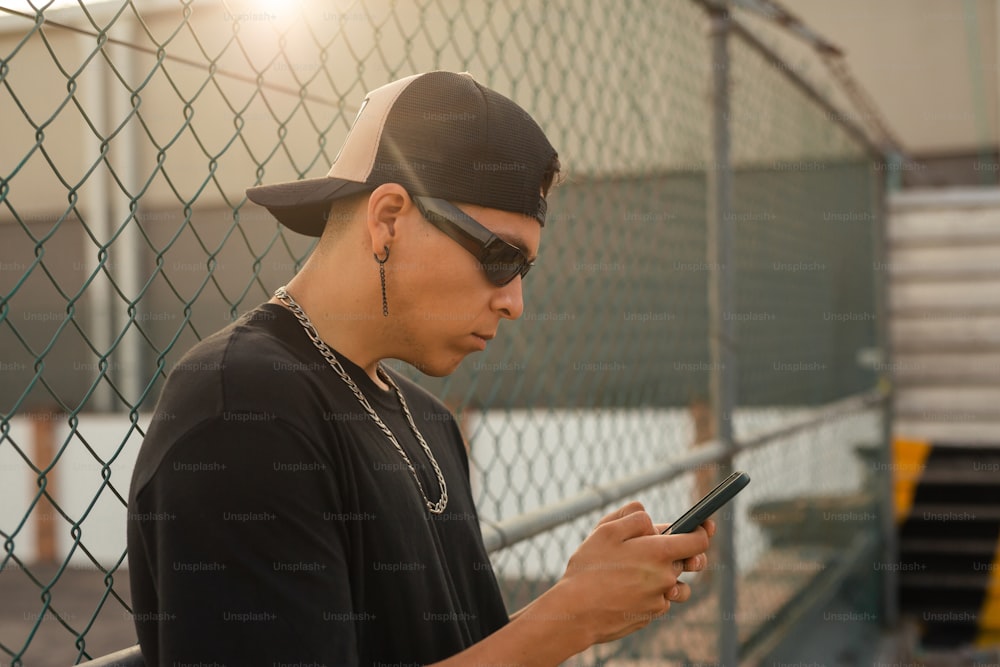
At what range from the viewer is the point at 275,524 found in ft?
3.47

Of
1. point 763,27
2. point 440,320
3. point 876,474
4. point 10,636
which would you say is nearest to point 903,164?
point 876,474

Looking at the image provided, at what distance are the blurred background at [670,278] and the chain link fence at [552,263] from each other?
0.03 metres

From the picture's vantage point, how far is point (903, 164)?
7727 mm

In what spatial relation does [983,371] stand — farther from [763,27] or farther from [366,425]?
[366,425]

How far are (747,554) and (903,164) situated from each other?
393 cm

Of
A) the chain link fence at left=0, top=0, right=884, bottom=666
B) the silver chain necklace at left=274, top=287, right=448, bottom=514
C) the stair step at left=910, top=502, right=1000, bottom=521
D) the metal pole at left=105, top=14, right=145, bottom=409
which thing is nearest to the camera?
the silver chain necklace at left=274, top=287, right=448, bottom=514

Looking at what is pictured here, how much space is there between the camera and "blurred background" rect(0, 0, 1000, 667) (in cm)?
221

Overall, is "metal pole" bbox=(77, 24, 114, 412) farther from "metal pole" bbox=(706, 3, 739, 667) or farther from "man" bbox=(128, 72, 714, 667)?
"man" bbox=(128, 72, 714, 667)

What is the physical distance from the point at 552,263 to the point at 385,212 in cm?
617

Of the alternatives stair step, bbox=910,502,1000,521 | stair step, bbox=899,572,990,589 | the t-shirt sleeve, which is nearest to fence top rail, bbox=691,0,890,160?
stair step, bbox=910,502,1000,521

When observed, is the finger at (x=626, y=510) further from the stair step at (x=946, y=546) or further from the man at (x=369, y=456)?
the stair step at (x=946, y=546)

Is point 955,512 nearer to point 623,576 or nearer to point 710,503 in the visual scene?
point 710,503

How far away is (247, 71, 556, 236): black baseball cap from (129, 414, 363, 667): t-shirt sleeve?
381 millimetres

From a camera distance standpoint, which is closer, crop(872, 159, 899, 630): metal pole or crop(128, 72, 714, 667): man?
crop(128, 72, 714, 667): man
